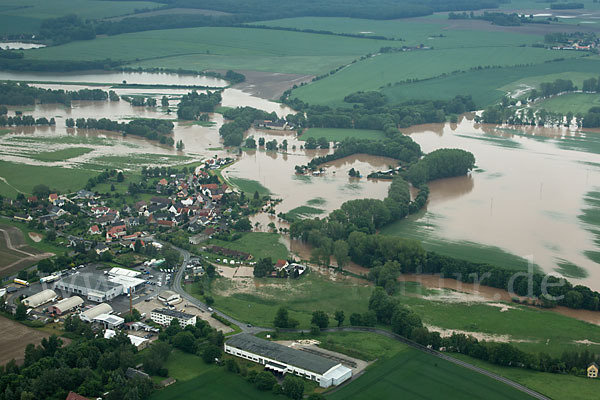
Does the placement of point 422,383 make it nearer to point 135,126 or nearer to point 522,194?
point 522,194

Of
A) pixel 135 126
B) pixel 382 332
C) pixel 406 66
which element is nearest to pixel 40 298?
pixel 382 332

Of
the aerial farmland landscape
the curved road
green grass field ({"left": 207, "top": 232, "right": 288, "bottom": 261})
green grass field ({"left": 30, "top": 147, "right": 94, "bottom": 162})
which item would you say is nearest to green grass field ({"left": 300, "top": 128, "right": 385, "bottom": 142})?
A: the aerial farmland landscape

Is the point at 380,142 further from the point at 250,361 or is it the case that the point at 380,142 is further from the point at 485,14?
the point at 485,14

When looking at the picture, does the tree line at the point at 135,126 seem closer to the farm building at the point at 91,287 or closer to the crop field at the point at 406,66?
the crop field at the point at 406,66

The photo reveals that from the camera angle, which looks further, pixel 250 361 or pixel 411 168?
pixel 411 168

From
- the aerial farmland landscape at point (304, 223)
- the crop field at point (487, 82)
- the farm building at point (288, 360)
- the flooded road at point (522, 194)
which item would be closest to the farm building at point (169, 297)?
the aerial farmland landscape at point (304, 223)

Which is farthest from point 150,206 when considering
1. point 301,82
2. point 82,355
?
point 301,82
